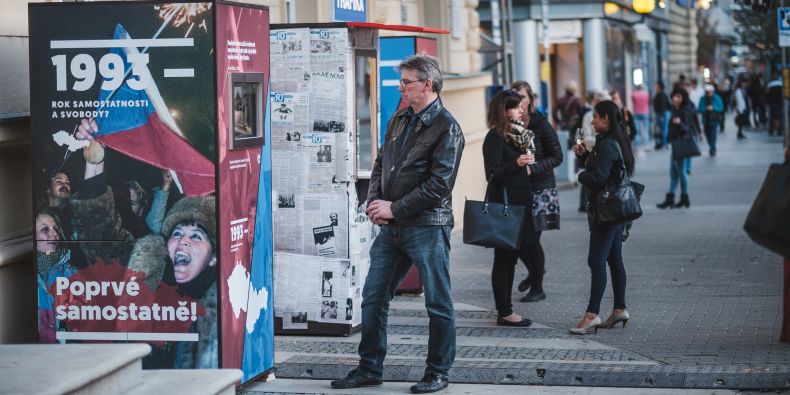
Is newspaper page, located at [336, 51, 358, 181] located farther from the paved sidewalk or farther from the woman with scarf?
the woman with scarf

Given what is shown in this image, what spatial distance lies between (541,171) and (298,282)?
237 centimetres

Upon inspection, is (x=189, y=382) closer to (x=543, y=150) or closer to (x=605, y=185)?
(x=605, y=185)

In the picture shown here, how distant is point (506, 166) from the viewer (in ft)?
31.1

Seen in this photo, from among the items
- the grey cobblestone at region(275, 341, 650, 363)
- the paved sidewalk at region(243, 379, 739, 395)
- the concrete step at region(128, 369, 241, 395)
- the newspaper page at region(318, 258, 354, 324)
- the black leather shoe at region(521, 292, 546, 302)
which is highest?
the newspaper page at region(318, 258, 354, 324)

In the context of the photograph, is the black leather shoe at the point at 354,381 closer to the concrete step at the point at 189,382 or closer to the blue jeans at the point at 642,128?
the concrete step at the point at 189,382

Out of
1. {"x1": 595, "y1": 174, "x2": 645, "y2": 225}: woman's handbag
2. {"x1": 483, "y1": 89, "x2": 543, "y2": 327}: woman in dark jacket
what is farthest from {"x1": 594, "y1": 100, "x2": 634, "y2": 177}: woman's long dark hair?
{"x1": 483, "y1": 89, "x2": 543, "y2": 327}: woman in dark jacket

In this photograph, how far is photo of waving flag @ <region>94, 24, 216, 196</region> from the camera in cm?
676

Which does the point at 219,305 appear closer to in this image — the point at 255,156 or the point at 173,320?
the point at 173,320

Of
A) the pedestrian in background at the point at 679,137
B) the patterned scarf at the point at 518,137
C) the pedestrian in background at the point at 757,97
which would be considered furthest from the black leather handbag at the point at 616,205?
the pedestrian in background at the point at 757,97

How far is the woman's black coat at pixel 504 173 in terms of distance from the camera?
948 centimetres

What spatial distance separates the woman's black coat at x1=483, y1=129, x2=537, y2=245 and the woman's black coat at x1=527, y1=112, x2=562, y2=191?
0.75 metres

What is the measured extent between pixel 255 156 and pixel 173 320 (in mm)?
992

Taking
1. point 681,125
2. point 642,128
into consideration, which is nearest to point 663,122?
point 642,128

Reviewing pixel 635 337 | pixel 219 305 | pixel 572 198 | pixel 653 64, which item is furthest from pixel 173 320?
pixel 653 64
